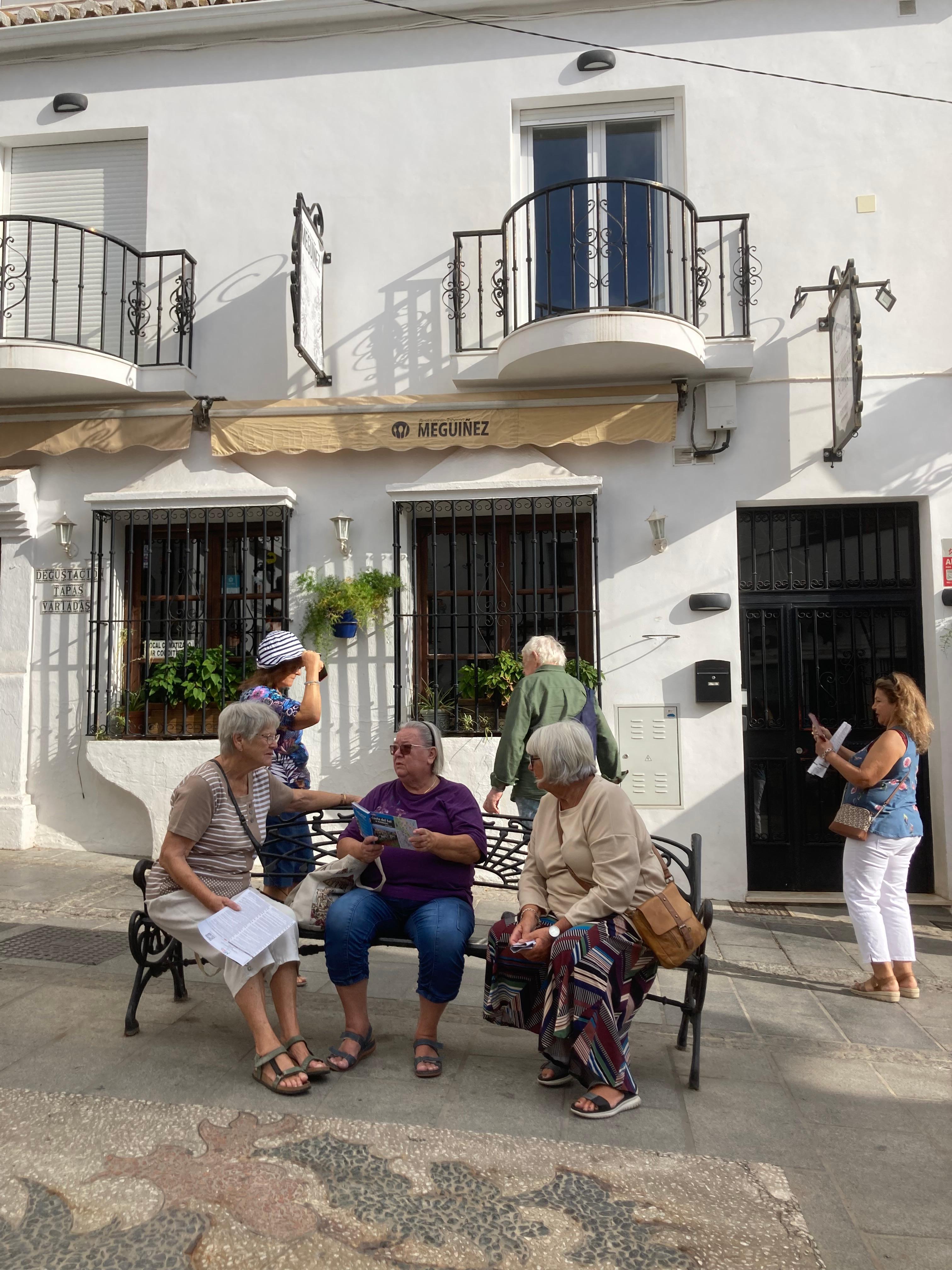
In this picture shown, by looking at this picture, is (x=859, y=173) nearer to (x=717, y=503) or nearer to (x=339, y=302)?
(x=717, y=503)

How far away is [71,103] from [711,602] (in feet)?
23.0

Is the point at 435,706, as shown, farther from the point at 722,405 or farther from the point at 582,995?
the point at 582,995

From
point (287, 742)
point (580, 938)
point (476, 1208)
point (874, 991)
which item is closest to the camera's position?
point (476, 1208)

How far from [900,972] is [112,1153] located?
3.98 m

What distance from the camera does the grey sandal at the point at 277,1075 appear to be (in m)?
3.18

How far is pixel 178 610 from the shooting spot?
7.62m

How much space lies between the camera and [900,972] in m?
4.83

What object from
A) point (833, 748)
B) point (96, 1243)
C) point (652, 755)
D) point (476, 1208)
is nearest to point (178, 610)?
point (652, 755)

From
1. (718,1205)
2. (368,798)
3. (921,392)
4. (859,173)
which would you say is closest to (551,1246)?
(718,1205)

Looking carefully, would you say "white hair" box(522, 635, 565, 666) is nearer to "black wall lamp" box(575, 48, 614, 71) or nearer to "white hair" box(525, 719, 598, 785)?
"white hair" box(525, 719, 598, 785)

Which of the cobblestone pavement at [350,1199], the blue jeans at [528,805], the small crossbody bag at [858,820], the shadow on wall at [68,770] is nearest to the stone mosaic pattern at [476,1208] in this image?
the cobblestone pavement at [350,1199]

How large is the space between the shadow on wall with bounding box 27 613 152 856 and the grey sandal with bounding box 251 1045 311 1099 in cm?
444

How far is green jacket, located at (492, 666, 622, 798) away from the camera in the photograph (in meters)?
5.12

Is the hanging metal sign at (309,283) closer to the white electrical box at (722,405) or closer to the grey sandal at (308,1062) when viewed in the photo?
the white electrical box at (722,405)
